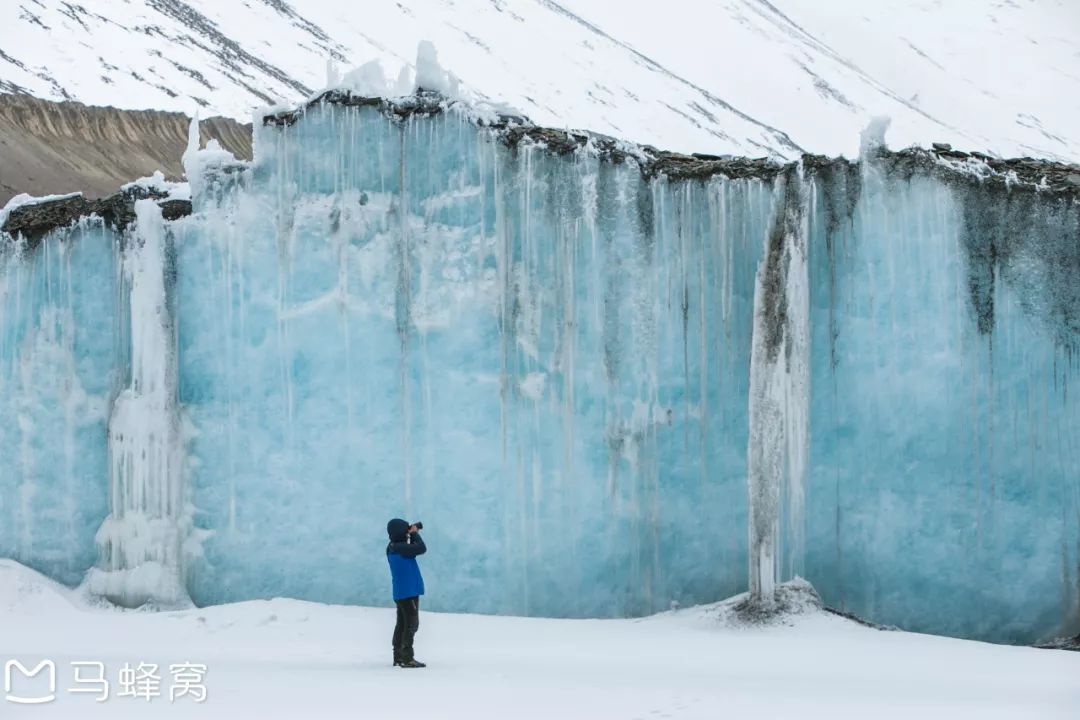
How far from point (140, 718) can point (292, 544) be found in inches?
129

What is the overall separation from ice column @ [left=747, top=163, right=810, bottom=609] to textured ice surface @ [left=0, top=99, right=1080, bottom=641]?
0.02 metres

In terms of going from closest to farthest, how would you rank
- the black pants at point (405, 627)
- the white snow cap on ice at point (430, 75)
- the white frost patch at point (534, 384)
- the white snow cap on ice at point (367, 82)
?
the black pants at point (405, 627) < the white frost patch at point (534, 384) < the white snow cap on ice at point (430, 75) < the white snow cap on ice at point (367, 82)

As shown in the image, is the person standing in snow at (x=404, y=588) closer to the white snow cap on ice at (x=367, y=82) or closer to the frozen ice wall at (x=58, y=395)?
the frozen ice wall at (x=58, y=395)

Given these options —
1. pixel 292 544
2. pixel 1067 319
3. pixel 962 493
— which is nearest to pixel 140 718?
pixel 292 544

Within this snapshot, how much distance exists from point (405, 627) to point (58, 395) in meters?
3.84

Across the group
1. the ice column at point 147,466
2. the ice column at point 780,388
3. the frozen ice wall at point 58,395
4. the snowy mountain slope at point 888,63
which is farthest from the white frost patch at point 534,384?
the snowy mountain slope at point 888,63

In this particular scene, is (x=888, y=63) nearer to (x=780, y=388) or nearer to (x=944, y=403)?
(x=944, y=403)

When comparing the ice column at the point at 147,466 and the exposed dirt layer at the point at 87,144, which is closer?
the ice column at the point at 147,466

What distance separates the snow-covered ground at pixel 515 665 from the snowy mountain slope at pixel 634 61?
24027mm

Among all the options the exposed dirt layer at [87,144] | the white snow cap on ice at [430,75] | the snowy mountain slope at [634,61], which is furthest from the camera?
the snowy mountain slope at [634,61]

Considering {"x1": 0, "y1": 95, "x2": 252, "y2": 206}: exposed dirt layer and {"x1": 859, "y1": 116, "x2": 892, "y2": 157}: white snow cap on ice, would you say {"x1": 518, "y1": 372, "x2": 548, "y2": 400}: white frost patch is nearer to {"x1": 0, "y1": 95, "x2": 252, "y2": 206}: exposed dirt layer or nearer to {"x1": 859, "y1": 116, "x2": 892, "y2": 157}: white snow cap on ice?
{"x1": 859, "y1": 116, "x2": 892, "y2": 157}: white snow cap on ice

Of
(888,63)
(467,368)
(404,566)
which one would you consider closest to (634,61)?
(888,63)

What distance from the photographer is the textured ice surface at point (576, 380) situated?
9.23 m

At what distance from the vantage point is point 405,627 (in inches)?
310
